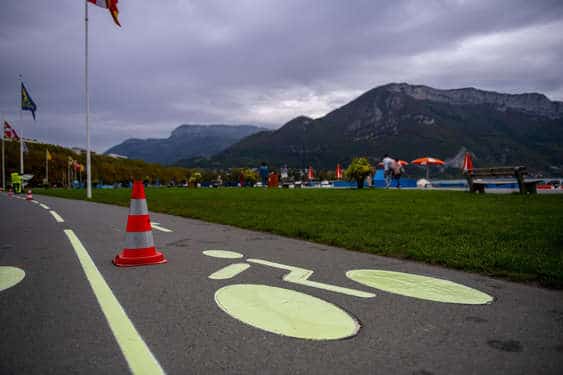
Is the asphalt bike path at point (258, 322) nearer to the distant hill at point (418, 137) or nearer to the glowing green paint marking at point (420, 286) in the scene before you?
the glowing green paint marking at point (420, 286)

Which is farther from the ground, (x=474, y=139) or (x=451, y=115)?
(x=451, y=115)

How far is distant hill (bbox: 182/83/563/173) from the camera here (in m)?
135

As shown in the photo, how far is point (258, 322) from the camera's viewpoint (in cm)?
245

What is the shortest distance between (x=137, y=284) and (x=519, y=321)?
10.4ft

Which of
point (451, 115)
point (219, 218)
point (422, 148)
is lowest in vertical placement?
point (219, 218)

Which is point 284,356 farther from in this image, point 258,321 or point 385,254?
point 385,254

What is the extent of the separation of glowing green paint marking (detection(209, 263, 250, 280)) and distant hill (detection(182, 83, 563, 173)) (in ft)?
436

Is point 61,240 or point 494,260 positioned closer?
point 494,260

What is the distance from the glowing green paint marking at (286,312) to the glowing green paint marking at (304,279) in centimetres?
30

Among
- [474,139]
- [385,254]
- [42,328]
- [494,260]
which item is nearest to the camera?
[42,328]

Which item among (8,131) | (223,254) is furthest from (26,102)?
(223,254)

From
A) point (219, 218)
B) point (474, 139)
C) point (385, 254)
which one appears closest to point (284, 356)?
point (385, 254)

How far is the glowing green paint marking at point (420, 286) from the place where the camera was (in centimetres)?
297

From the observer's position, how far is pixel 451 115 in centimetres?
17600
